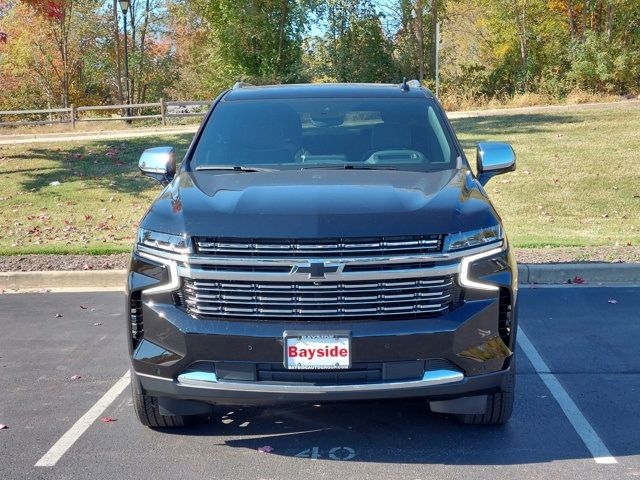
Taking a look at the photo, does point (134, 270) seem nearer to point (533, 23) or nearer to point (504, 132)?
point (504, 132)

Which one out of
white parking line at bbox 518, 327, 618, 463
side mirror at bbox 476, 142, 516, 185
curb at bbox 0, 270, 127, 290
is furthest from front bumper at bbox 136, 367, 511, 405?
curb at bbox 0, 270, 127, 290

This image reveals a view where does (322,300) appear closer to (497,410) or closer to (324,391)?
(324,391)

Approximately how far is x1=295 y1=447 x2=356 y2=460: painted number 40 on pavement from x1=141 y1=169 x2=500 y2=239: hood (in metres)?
1.24

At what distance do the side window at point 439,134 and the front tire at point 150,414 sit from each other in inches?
88.3

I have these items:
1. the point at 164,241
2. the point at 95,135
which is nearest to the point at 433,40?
the point at 95,135

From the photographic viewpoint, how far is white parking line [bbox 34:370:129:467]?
4.70 m

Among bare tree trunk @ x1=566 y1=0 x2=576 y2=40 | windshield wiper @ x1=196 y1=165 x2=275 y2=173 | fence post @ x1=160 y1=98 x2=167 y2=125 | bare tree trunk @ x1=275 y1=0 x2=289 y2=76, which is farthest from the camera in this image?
bare tree trunk @ x1=275 y1=0 x2=289 y2=76

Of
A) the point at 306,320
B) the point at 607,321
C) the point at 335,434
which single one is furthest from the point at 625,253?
the point at 306,320

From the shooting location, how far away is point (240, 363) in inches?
168

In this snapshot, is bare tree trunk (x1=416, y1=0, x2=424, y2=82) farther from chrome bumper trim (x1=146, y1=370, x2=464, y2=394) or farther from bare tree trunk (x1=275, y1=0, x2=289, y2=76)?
chrome bumper trim (x1=146, y1=370, x2=464, y2=394)

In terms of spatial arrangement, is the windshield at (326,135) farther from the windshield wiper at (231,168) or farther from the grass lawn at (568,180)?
the grass lawn at (568,180)

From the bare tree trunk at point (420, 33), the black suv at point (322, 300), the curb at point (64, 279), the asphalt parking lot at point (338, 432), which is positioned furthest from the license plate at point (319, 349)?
the bare tree trunk at point (420, 33)

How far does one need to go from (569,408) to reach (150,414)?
2.50 m

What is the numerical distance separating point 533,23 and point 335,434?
107 feet
